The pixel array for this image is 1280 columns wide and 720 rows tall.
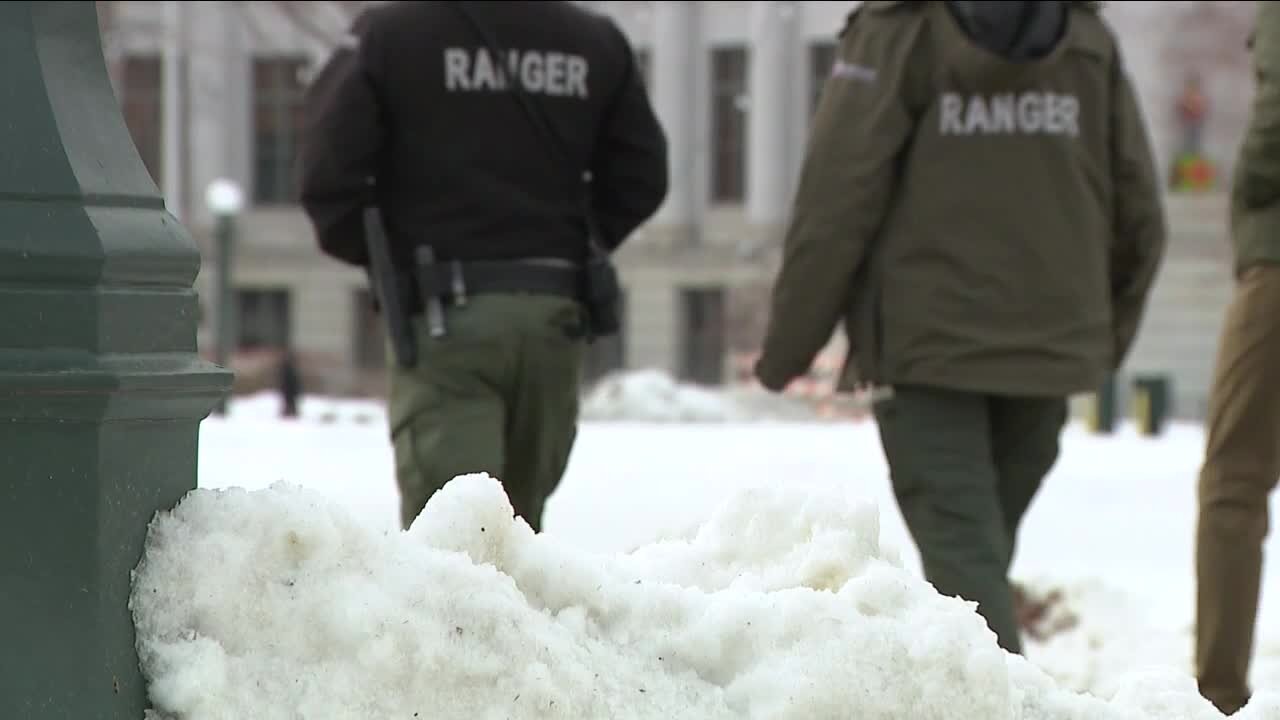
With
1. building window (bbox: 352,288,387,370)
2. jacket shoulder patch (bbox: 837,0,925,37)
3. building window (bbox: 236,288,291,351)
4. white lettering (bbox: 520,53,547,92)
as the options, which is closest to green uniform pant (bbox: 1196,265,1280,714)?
jacket shoulder patch (bbox: 837,0,925,37)

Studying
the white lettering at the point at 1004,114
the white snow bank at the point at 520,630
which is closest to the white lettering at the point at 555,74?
the white lettering at the point at 1004,114

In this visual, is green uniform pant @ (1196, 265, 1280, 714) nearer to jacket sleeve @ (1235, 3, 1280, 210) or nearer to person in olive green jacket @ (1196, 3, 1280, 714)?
person in olive green jacket @ (1196, 3, 1280, 714)

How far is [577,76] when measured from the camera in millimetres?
4957

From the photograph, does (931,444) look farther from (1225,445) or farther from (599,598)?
(599,598)

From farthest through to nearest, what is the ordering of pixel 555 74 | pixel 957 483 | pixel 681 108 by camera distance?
pixel 681 108
pixel 555 74
pixel 957 483

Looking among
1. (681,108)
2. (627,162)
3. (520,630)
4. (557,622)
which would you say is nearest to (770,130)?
(681,108)

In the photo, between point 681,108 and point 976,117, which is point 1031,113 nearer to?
point 976,117

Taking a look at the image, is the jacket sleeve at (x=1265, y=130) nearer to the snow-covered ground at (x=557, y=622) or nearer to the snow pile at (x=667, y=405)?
the snow-covered ground at (x=557, y=622)

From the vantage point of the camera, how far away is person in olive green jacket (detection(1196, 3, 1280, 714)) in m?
4.63

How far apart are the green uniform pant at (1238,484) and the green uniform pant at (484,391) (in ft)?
4.67

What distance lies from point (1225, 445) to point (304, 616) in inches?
117

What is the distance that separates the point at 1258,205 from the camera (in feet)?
15.5

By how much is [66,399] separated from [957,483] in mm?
2786

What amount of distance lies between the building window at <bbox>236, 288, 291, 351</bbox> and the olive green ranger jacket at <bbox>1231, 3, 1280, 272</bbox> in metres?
33.6
